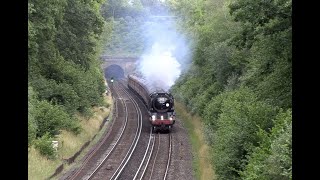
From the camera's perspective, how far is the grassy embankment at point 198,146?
22.1 metres

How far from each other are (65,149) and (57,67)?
27.0ft

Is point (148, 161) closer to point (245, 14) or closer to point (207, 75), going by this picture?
point (245, 14)

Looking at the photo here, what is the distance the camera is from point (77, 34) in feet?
125

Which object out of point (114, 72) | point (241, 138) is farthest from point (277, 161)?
point (114, 72)

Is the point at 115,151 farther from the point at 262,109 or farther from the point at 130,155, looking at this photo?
the point at 262,109

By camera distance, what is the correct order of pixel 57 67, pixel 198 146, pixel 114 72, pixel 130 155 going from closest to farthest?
pixel 130 155 → pixel 198 146 → pixel 57 67 → pixel 114 72

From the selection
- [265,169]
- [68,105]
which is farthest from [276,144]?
[68,105]

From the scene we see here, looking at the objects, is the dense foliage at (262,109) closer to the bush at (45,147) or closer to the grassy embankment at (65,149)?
the grassy embankment at (65,149)

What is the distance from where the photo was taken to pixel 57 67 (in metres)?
32.5

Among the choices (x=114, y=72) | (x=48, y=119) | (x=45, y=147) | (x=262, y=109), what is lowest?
(x=45, y=147)

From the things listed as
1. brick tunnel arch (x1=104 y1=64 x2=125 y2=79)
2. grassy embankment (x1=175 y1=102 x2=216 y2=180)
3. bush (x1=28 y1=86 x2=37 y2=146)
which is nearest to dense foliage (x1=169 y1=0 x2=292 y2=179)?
grassy embankment (x1=175 y1=102 x2=216 y2=180)
